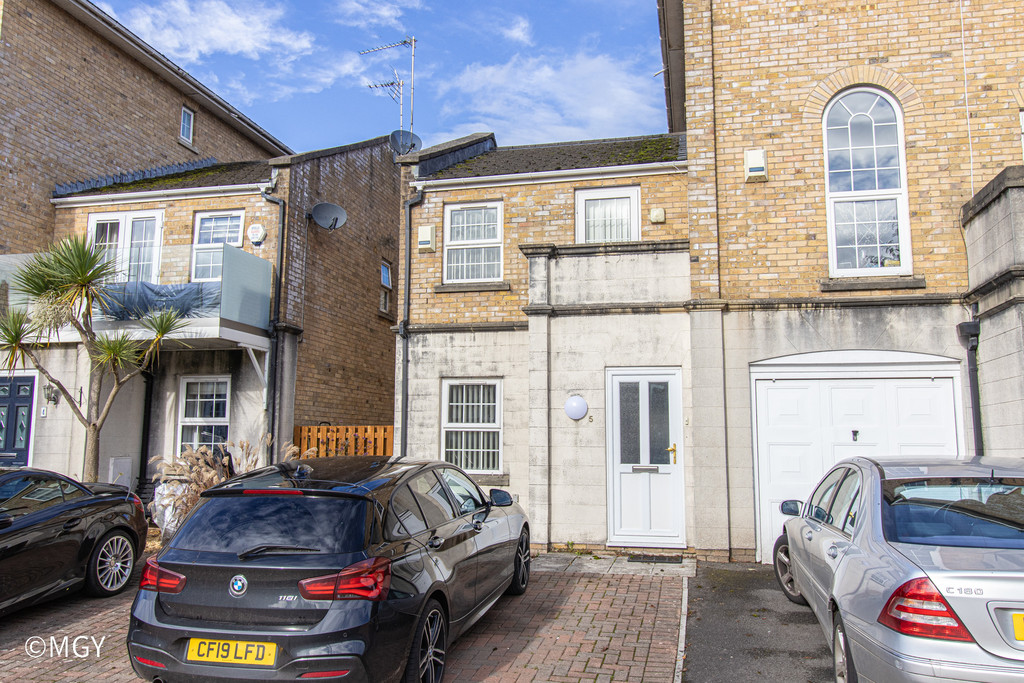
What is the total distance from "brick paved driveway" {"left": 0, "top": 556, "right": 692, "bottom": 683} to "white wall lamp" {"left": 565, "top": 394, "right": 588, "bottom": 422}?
2.40 m

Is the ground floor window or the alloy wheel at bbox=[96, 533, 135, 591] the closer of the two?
the alloy wheel at bbox=[96, 533, 135, 591]

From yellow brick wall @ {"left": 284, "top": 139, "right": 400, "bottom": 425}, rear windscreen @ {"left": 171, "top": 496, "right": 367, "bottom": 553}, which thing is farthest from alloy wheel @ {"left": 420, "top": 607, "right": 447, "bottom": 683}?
yellow brick wall @ {"left": 284, "top": 139, "right": 400, "bottom": 425}

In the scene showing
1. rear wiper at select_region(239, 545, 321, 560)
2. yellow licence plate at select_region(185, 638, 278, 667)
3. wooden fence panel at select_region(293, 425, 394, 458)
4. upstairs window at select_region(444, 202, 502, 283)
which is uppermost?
upstairs window at select_region(444, 202, 502, 283)

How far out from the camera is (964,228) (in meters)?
9.35

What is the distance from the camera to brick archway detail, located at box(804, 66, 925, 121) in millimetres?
9773

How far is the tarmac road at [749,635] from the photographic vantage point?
5.49 m

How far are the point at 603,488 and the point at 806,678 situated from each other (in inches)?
183

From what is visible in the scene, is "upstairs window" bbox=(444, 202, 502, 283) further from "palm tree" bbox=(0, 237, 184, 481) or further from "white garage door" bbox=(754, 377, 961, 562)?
"white garage door" bbox=(754, 377, 961, 562)

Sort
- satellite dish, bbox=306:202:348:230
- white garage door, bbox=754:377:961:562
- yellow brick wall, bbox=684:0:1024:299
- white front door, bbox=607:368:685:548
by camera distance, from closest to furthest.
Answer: white garage door, bbox=754:377:961:562 < yellow brick wall, bbox=684:0:1024:299 < white front door, bbox=607:368:685:548 < satellite dish, bbox=306:202:348:230

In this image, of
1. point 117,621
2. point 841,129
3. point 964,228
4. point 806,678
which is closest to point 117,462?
point 117,621

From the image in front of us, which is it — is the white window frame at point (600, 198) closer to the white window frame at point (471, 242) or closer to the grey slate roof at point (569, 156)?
the grey slate roof at point (569, 156)

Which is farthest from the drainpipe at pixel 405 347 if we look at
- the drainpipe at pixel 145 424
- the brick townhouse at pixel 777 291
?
the drainpipe at pixel 145 424

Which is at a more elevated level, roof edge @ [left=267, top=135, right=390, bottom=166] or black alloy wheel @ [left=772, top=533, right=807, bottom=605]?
roof edge @ [left=267, top=135, right=390, bottom=166]

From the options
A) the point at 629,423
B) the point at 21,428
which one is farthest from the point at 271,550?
the point at 21,428
